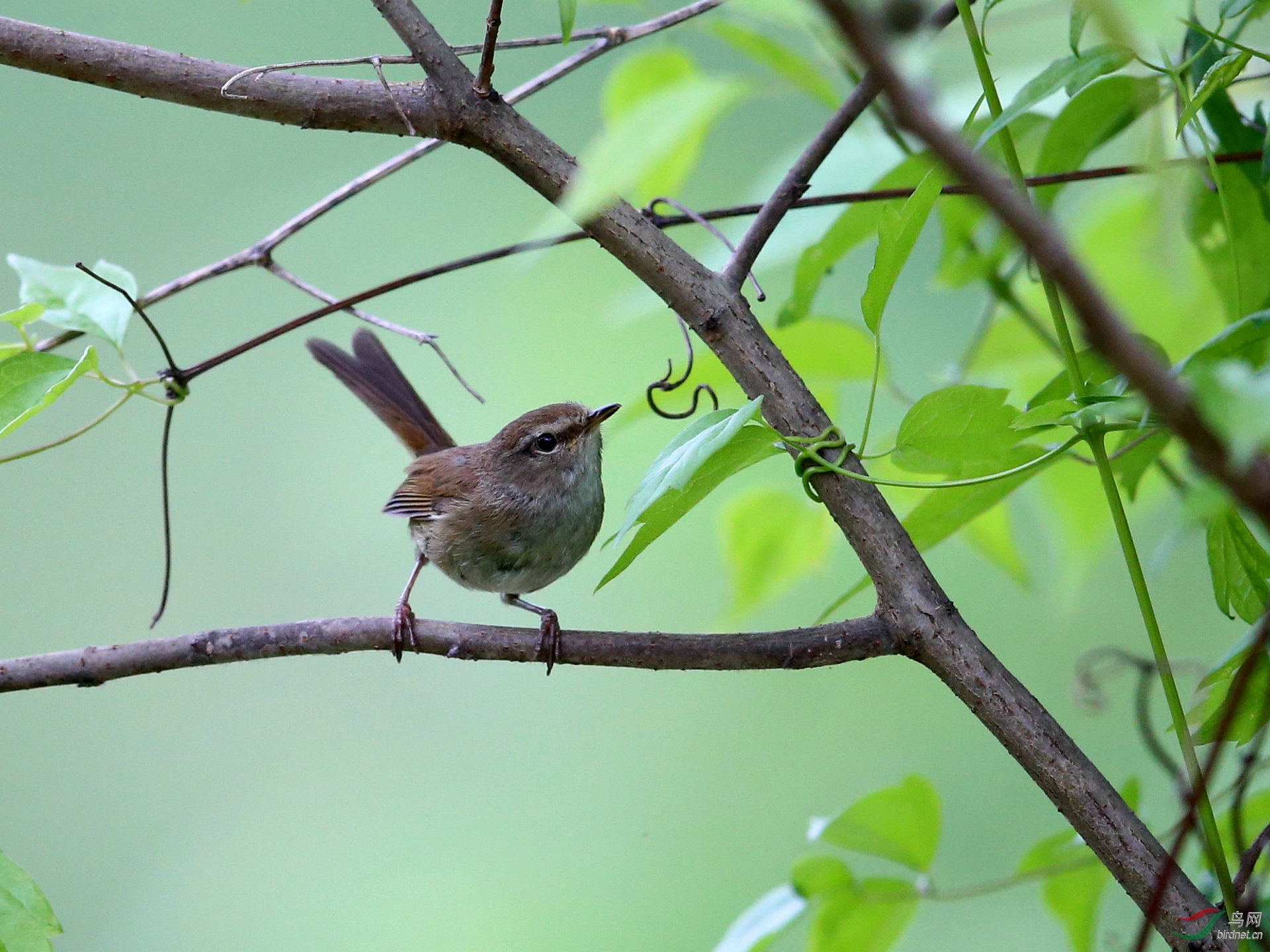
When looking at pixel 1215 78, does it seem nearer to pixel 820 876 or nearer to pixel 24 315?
pixel 820 876

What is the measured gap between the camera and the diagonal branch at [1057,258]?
0.33m

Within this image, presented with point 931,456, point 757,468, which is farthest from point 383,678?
point 931,456

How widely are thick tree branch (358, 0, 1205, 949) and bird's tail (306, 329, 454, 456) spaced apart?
1.82 meters

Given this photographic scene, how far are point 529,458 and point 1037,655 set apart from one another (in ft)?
8.83

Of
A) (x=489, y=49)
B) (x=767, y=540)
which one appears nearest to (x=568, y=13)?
(x=489, y=49)

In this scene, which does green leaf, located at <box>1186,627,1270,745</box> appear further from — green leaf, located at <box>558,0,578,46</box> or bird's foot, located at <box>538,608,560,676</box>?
green leaf, located at <box>558,0,578,46</box>

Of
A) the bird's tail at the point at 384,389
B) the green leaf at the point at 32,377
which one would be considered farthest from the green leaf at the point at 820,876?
the bird's tail at the point at 384,389

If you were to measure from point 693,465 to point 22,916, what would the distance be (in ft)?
2.56

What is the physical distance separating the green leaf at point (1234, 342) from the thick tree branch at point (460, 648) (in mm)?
445

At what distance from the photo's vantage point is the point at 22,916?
1051mm

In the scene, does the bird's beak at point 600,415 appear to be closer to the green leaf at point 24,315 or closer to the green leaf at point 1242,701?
the green leaf at point 24,315

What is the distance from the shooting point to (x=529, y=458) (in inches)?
110

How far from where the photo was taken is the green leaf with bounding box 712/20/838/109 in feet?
4.48

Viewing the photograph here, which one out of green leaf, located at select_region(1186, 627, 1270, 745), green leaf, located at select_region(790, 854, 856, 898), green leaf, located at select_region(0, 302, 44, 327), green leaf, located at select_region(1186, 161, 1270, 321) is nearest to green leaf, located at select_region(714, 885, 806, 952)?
green leaf, located at select_region(790, 854, 856, 898)
